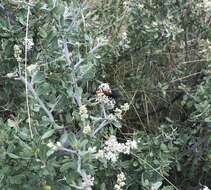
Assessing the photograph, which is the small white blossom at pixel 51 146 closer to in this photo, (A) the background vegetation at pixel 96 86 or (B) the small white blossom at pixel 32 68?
(A) the background vegetation at pixel 96 86

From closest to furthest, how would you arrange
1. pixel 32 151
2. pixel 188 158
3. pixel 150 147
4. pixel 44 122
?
pixel 32 151
pixel 44 122
pixel 150 147
pixel 188 158

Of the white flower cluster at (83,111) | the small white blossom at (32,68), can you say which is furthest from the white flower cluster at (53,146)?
the small white blossom at (32,68)

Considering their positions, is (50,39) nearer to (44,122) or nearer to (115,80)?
(44,122)

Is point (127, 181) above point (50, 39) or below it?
below

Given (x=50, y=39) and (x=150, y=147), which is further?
(x=150, y=147)

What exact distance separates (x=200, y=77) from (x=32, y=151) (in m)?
1.12

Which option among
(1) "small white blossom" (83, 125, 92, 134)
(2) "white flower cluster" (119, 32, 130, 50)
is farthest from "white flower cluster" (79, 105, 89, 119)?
(2) "white flower cluster" (119, 32, 130, 50)

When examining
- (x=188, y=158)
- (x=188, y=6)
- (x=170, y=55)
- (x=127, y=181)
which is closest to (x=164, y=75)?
(x=170, y=55)

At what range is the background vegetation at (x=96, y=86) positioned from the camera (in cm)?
160

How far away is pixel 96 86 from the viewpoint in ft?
7.45

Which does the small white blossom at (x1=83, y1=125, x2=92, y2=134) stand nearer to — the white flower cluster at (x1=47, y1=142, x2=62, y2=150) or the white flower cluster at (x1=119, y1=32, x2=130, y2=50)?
the white flower cluster at (x1=47, y1=142, x2=62, y2=150)

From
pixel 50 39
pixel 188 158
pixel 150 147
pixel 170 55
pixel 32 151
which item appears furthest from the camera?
pixel 170 55

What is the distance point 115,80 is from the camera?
245 cm

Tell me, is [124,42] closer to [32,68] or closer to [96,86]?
[96,86]
